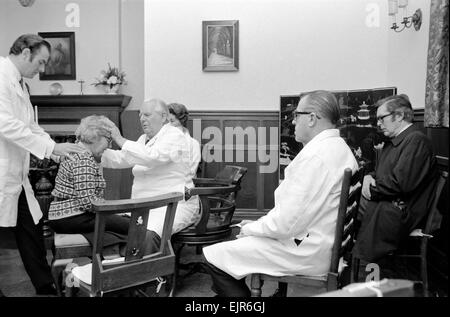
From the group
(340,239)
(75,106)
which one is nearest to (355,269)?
(340,239)

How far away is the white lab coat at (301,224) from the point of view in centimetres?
228

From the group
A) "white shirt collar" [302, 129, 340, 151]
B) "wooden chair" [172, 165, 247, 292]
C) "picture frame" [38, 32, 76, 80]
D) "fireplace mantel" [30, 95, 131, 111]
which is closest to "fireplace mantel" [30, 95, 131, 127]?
"fireplace mantel" [30, 95, 131, 111]

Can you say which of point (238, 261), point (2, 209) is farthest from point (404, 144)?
point (2, 209)

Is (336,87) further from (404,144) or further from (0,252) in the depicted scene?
(0,252)

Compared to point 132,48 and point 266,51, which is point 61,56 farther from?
point 266,51

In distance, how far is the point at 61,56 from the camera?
7.39 metres

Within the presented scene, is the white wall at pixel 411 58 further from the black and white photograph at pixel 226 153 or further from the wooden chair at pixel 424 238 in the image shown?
the wooden chair at pixel 424 238

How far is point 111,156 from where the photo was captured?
3.28m

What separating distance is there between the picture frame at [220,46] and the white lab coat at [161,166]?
3007 millimetres

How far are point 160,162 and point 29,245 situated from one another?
3.57ft

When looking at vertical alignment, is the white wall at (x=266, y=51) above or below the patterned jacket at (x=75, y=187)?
above

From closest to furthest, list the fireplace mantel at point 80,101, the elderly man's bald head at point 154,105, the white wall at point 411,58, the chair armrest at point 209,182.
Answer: the elderly man's bald head at point 154,105 → the chair armrest at point 209,182 → the white wall at point 411,58 → the fireplace mantel at point 80,101

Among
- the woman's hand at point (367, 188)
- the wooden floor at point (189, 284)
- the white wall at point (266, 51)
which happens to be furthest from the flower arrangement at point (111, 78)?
the woman's hand at point (367, 188)

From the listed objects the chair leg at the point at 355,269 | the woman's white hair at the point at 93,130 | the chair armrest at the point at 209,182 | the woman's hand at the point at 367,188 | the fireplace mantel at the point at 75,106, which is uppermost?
the fireplace mantel at the point at 75,106
